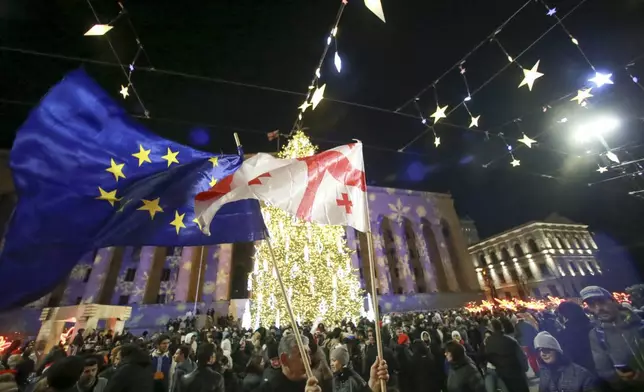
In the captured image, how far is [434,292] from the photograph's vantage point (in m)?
23.9

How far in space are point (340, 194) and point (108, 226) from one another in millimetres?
2223

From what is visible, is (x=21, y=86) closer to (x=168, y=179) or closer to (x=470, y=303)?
(x=168, y=179)

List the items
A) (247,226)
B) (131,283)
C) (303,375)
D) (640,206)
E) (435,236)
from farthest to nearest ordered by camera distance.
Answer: (435,236)
(131,283)
(640,206)
(247,226)
(303,375)

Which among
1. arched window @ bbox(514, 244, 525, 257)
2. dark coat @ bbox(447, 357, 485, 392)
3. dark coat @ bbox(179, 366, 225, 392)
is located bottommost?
dark coat @ bbox(447, 357, 485, 392)

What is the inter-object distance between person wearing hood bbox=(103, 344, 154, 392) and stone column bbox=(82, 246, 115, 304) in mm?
21176

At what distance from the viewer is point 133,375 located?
2.88 meters

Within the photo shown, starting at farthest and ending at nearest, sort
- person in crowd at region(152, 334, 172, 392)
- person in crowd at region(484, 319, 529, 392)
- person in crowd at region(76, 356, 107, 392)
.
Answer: person in crowd at region(152, 334, 172, 392)
person in crowd at region(484, 319, 529, 392)
person in crowd at region(76, 356, 107, 392)

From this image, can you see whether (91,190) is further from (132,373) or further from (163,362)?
(163,362)

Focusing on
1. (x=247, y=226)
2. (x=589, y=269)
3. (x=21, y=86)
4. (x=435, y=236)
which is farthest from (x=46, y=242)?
(x=589, y=269)

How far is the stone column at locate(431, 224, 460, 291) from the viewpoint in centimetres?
2602

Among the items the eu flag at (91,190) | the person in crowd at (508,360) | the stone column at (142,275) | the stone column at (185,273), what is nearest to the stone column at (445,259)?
the stone column at (185,273)

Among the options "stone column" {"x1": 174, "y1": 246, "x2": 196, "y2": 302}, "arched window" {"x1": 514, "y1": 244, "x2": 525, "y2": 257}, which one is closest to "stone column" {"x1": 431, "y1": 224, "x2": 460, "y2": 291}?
"stone column" {"x1": 174, "y1": 246, "x2": 196, "y2": 302}

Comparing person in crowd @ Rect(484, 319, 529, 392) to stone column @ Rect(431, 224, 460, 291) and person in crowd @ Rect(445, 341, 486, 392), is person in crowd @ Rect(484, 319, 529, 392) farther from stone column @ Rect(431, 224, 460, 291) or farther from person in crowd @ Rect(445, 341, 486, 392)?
stone column @ Rect(431, 224, 460, 291)

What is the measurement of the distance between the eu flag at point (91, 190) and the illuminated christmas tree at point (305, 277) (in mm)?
8438
